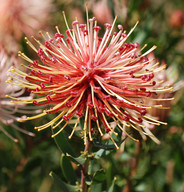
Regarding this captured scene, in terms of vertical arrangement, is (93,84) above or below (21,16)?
below

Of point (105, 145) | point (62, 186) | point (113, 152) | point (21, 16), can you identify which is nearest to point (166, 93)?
point (113, 152)

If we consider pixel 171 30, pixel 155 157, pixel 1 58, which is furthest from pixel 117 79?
pixel 171 30

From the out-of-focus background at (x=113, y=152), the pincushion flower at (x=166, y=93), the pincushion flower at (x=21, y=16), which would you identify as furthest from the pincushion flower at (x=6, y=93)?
the pincushion flower at (x=166, y=93)

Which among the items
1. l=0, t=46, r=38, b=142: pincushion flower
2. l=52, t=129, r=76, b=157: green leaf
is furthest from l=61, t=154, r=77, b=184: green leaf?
l=0, t=46, r=38, b=142: pincushion flower

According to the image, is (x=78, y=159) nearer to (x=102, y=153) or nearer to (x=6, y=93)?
(x=102, y=153)

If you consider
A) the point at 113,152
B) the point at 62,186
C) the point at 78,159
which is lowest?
the point at 62,186

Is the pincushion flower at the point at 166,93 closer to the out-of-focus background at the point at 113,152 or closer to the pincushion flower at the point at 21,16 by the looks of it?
the out-of-focus background at the point at 113,152
